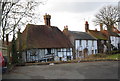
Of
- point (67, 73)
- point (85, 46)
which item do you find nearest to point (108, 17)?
point (85, 46)

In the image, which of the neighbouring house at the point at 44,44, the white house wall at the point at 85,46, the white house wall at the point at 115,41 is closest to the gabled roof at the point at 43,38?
the neighbouring house at the point at 44,44

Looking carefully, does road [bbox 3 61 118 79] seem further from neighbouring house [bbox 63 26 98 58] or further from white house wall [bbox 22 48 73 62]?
neighbouring house [bbox 63 26 98 58]

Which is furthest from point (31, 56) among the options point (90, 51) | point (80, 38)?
point (90, 51)

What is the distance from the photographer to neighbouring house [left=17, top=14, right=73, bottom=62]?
2605 cm

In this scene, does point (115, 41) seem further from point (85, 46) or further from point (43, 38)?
point (43, 38)

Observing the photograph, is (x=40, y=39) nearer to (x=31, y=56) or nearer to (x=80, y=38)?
(x=31, y=56)

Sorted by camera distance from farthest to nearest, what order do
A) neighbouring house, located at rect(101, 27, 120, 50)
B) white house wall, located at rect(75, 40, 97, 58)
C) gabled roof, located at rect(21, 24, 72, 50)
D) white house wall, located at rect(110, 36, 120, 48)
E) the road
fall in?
white house wall, located at rect(110, 36, 120, 48) < neighbouring house, located at rect(101, 27, 120, 50) < white house wall, located at rect(75, 40, 97, 58) < gabled roof, located at rect(21, 24, 72, 50) < the road

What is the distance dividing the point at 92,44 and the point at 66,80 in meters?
31.9

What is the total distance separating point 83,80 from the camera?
277 inches

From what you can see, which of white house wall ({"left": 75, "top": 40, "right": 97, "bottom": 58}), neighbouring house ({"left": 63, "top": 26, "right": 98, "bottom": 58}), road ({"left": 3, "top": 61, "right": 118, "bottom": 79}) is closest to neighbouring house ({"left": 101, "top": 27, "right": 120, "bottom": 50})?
white house wall ({"left": 75, "top": 40, "right": 97, "bottom": 58})

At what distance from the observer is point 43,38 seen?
2928cm

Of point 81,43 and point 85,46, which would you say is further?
point 85,46

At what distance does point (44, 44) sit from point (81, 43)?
10352 millimetres

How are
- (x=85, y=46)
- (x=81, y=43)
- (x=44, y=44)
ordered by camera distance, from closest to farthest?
(x=44, y=44) → (x=81, y=43) → (x=85, y=46)
